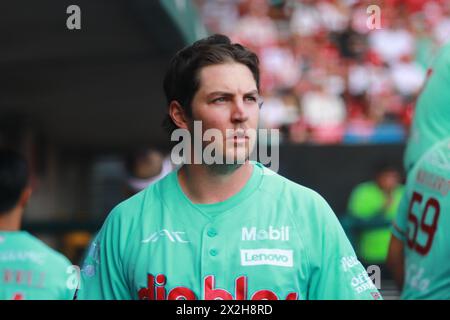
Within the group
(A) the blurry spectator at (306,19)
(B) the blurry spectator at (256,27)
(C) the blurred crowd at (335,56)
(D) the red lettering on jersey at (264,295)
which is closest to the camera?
(D) the red lettering on jersey at (264,295)

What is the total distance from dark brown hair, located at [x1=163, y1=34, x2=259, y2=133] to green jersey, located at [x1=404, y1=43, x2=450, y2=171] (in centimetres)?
101

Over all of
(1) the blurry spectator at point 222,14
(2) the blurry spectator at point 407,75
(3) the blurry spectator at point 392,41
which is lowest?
(2) the blurry spectator at point 407,75

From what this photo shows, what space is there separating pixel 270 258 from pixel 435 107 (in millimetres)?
1265

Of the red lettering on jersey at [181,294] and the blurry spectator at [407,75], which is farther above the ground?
the blurry spectator at [407,75]

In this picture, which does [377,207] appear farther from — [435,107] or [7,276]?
[7,276]

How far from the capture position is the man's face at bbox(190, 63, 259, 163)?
2.40m

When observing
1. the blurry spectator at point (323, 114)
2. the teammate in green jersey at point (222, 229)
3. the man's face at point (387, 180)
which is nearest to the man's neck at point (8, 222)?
the teammate in green jersey at point (222, 229)

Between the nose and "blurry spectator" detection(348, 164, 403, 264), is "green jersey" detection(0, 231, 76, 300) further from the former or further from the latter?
"blurry spectator" detection(348, 164, 403, 264)

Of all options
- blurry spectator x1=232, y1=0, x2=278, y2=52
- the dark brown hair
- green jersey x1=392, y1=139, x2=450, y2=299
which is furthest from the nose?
blurry spectator x1=232, y1=0, x2=278, y2=52

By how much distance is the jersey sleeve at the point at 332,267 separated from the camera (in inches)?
92.7

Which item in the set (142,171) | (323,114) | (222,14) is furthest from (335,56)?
(142,171)

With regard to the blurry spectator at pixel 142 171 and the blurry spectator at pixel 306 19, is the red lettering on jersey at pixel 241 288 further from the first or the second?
the blurry spectator at pixel 306 19

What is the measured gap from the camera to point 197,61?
A: 8.21ft
